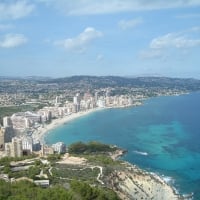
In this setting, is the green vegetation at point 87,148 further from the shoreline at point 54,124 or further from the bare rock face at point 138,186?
the shoreline at point 54,124

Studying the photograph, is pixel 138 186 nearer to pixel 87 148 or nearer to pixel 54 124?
pixel 87 148

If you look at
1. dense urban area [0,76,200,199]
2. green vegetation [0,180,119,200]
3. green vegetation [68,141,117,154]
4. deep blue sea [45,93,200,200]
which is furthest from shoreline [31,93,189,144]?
green vegetation [0,180,119,200]

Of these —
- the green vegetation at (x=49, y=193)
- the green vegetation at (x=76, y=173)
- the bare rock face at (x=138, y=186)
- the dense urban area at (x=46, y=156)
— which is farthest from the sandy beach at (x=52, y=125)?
the green vegetation at (x=49, y=193)

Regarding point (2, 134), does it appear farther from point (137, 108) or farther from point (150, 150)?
point (137, 108)

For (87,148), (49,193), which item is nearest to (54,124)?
(87,148)

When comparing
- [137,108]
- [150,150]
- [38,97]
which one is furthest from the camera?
[38,97]

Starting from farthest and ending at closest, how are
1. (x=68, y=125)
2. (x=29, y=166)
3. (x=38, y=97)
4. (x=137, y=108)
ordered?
(x=38, y=97) < (x=137, y=108) < (x=68, y=125) < (x=29, y=166)

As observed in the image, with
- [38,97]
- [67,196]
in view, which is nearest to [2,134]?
[67,196]
